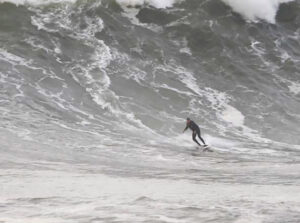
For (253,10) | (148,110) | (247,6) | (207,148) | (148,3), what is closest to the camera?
(207,148)

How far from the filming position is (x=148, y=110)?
19906 mm

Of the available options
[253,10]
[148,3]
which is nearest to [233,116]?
[148,3]

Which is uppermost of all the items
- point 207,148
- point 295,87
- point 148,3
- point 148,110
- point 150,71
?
point 148,3

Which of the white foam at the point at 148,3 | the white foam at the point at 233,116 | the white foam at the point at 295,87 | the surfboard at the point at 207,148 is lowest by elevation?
the surfboard at the point at 207,148

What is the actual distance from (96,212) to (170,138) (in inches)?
441

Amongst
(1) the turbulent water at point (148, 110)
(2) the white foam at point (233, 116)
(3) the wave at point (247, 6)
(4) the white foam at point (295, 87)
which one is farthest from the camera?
(3) the wave at point (247, 6)

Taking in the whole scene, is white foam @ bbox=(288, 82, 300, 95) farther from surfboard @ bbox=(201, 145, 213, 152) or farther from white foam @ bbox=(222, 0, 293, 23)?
surfboard @ bbox=(201, 145, 213, 152)

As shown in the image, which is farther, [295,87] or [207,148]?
[295,87]

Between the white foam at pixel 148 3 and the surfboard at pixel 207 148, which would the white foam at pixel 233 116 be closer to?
the surfboard at pixel 207 148

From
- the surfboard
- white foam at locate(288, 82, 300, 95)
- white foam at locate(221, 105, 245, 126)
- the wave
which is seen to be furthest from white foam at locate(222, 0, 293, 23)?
the surfboard

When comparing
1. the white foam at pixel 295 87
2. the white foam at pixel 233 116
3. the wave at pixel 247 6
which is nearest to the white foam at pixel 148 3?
the wave at pixel 247 6

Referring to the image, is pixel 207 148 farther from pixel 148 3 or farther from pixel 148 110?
pixel 148 3

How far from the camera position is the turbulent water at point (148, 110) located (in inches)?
277

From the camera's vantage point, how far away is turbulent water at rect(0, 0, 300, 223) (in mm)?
7027
